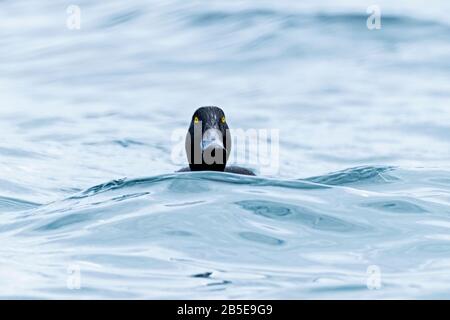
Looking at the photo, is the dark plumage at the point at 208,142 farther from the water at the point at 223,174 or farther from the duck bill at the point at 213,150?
the water at the point at 223,174

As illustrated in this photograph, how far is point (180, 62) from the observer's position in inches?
667

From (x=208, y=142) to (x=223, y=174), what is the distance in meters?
0.40

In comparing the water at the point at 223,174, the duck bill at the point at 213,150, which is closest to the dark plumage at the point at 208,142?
the duck bill at the point at 213,150

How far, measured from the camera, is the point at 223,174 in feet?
30.1

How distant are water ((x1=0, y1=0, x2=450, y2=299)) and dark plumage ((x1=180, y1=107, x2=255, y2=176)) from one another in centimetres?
45

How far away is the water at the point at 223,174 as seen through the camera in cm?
682

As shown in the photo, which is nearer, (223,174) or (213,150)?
(223,174)

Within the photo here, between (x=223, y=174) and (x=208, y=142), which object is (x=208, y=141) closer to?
(x=208, y=142)

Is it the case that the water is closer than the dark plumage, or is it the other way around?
the water

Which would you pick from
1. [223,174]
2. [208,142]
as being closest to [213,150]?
[208,142]

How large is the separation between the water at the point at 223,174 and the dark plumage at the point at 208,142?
45cm

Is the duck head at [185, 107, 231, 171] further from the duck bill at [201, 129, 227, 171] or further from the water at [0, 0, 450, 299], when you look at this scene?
the water at [0, 0, 450, 299]

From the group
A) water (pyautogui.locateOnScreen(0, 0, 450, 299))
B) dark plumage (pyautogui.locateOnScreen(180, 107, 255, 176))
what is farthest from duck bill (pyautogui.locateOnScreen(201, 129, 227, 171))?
water (pyautogui.locateOnScreen(0, 0, 450, 299))

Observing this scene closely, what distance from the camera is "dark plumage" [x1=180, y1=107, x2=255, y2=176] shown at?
9.48 metres
